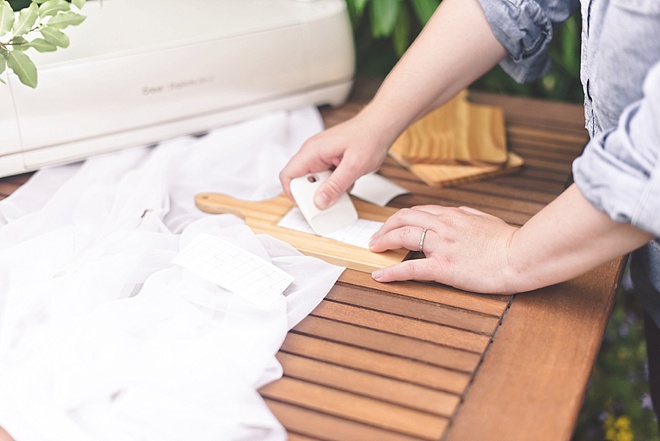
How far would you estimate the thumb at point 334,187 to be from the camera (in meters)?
1.11

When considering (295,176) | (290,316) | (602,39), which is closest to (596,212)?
(602,39)

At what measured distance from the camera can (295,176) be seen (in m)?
1.16

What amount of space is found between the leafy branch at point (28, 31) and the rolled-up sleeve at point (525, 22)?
0.59m

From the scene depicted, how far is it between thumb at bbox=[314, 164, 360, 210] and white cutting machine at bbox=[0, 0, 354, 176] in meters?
0.32

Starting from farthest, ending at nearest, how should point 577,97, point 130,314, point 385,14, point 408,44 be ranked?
1. point 577,97
2. point 408,44
3. point 385,14
4. point 130,314

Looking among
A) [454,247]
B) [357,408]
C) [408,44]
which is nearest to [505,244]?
[454,247]

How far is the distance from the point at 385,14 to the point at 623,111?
818 mm

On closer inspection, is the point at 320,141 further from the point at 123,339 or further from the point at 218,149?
the point at 123,339

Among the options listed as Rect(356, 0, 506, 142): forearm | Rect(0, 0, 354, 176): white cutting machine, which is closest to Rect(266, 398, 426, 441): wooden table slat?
Rect(356, 0, 506, 142): forearm

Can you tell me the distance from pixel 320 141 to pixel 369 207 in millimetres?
124

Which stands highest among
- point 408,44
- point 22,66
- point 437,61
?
point 22,66

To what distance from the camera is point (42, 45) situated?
1019mm

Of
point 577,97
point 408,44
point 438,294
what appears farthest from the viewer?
point 577,97

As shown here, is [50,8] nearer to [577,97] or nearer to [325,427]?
[325,427]
